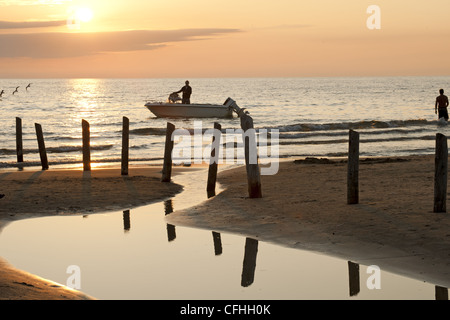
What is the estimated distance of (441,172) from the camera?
1091 centimetres

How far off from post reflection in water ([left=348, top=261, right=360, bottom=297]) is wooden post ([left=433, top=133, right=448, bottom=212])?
2889 mm

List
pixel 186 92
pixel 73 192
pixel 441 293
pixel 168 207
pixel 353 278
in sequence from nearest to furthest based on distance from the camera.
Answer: pixel 441 293 < pixel 353 278 < pixel 168 207 < pixel 73 192 < pixel 186 92

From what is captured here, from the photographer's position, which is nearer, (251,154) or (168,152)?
(251,154)

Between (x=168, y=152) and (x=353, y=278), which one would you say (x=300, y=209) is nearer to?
(x=353, y=278)

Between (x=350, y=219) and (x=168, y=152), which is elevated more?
(x=168, y=152)

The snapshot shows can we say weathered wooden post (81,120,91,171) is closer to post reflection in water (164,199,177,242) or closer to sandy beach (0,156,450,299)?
sandy beach (0,156,450,299)

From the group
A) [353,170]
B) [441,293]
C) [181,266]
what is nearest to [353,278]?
[441,293]

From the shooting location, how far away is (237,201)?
13898 mm

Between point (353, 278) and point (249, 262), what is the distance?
1.62 m

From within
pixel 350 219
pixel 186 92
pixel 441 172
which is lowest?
pixel 350 219

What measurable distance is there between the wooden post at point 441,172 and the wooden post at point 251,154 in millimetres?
3900

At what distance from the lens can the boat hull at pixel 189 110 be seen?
49.0m
